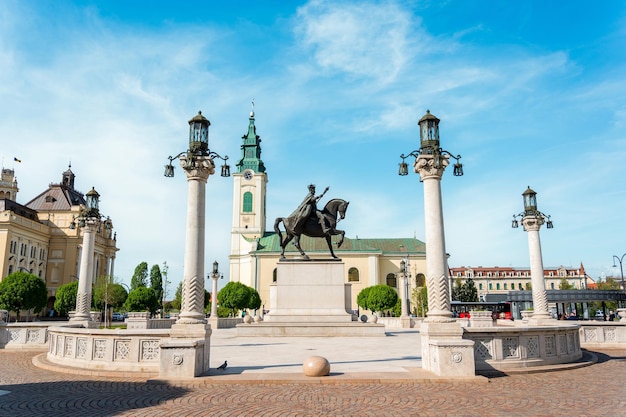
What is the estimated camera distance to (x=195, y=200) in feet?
50.0

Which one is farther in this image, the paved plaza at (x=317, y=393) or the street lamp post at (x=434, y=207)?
the street lamp post at (x=434, y=207)

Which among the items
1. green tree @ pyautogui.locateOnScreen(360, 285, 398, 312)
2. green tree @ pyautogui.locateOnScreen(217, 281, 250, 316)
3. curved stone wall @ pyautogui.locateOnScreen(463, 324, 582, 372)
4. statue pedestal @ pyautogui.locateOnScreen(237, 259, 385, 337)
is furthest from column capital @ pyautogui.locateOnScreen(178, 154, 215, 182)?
green tree @ pyautogui.locateOnScreen(217, 281, 250, 316)

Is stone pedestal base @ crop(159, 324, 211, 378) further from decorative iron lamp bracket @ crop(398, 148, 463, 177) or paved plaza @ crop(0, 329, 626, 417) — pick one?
decorative iron lamp bracket @ crop(398, 148, 463, 177)

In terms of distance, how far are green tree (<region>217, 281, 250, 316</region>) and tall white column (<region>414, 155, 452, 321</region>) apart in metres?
47.4

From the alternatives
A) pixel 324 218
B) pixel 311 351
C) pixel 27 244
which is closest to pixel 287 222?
pixel 324 218

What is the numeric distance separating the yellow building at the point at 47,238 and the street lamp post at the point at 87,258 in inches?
1841

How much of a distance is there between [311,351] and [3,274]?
216 feet

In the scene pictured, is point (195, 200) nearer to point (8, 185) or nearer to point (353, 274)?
point (353, 274)

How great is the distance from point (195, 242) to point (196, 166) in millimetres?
2556

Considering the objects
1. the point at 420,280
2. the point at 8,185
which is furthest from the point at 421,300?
the point at 8,185

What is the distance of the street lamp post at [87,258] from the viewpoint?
78.2 feet

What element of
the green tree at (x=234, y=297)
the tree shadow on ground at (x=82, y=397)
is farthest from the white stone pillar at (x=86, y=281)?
the green tree at (x=234, y=297)

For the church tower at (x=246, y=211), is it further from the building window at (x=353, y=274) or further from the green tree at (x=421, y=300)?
the green tree at (x=421, y=300)

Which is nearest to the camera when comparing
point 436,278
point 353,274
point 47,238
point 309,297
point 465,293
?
Result: point 436,278
